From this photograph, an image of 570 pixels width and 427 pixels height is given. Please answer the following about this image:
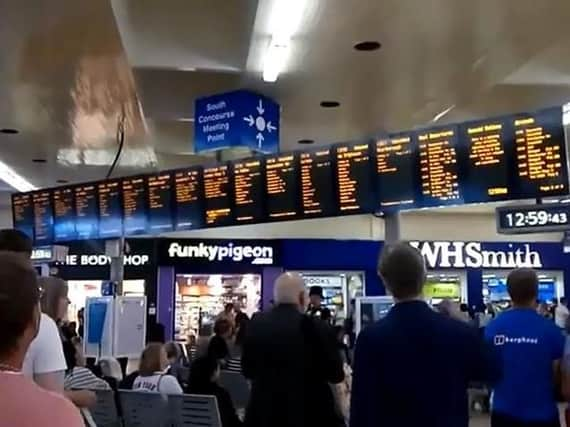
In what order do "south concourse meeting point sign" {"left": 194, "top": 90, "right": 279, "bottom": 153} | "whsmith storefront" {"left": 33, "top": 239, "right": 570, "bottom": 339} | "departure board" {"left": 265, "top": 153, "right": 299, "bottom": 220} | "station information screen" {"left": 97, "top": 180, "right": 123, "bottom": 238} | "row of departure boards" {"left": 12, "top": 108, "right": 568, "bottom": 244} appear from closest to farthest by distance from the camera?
"row of departure boards" {"left": 12, "top": 108, "right": 568, "bottom": 244}, "departure board" {"left": 265, "top": 153, "right": 299, "bottom": 220}, "south concourse meeting point sign" {"left": 194, "top": 90, "right": 279, "bottom": 153}, "station information screen" {"left": 97, "top": 180, "right": 123, "bottom": 238}, "whsmith storefront" {"left": 33, "top": 239, "right": 570, "bottom": 339}

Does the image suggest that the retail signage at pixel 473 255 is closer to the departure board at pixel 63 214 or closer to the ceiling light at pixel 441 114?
the ceiling light at pixel 441 114

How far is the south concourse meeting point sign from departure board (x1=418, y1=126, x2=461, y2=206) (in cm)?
204

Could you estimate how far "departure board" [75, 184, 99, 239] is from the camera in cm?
938

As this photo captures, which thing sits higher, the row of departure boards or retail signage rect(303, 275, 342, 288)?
the row of departure boards

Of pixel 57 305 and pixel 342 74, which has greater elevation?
pixel 342 74

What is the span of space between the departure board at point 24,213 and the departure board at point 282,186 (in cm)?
389

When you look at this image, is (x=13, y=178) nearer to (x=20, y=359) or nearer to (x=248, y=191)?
(x=248, y=191)

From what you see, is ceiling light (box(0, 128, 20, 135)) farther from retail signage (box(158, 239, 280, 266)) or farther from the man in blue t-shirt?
the man in blue t-shirt

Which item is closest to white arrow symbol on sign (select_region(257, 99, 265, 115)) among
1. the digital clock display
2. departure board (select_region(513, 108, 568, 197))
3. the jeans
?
the digital clock display

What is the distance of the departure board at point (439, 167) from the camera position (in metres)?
6.66

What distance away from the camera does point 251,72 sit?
7.71m

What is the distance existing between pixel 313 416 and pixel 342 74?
14.3 ft

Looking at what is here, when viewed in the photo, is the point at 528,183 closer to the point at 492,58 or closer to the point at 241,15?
the point at 492,58

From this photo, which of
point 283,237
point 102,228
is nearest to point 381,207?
point 102,228
